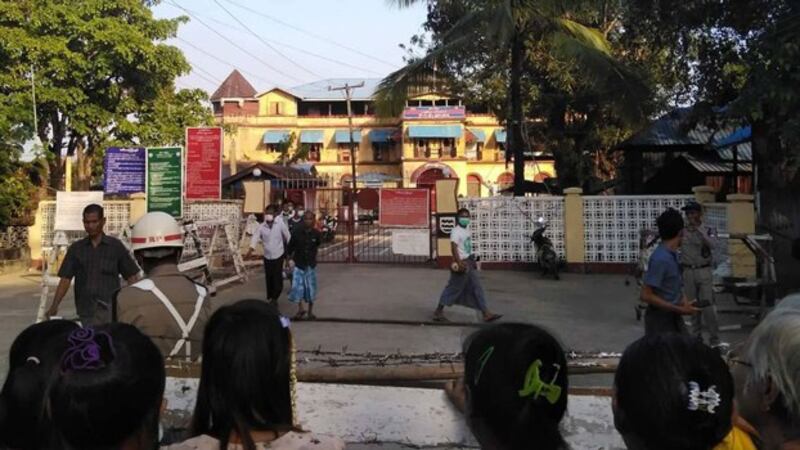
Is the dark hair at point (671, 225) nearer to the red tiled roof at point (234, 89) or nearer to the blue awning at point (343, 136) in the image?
the blue awning at point (343, 136)

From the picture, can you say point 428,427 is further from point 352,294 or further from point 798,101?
point 352,294

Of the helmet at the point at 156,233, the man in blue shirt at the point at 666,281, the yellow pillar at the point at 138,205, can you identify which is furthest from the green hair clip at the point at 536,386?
the yellow pillar at the point at 138,205

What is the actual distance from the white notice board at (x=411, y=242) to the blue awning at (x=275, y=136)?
126 feet

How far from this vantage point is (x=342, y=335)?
8.65 meters

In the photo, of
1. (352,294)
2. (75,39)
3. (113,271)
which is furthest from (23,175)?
(113,271)

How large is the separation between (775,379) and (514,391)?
25.5 inches

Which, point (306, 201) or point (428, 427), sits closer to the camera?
point (428, 427)

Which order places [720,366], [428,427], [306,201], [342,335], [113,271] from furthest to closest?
1. [306,201]
2. [342,335]
3. [113,271]
4. [428,427]
5. [720,366]

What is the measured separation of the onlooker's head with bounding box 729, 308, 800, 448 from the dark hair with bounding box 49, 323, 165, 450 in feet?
4.98

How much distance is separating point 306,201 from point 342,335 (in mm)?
13450

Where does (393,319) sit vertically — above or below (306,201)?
below

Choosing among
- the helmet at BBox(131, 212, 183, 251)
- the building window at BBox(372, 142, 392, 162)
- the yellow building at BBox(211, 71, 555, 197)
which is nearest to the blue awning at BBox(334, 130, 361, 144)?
the yellow building at BBox(211, 71, 555, 197)

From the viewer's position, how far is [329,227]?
76.4ft

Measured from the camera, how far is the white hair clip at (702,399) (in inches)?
62.1
